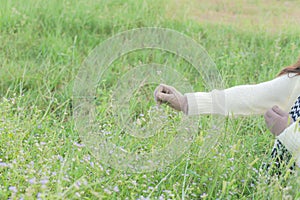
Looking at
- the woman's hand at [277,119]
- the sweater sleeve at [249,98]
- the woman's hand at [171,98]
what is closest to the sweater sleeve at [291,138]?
the woman's hand at [277,119]

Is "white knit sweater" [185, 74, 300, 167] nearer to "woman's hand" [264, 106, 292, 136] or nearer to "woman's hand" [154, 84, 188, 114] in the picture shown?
"woman's hand" [154, 84, 188, 114]

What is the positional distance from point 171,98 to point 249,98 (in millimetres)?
325

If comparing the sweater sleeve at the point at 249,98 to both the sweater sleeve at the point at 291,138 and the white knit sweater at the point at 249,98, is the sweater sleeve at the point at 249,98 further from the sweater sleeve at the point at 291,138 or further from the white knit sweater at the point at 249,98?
the sweater sleeve at the point at 291,138

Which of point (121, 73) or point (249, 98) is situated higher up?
point (249, 98)

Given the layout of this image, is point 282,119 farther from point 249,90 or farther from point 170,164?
point 170,164

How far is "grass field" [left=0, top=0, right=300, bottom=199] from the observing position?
2.03 metres

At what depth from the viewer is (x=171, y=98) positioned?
A: 89.7 inches

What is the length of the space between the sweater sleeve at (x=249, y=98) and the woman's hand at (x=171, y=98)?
24 mm

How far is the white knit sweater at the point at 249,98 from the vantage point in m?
2.26

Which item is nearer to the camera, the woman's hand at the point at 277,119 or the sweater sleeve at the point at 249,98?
the woman's hand at the point at 277,119

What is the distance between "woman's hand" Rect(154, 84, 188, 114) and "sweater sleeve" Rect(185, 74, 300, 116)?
24 millimetres

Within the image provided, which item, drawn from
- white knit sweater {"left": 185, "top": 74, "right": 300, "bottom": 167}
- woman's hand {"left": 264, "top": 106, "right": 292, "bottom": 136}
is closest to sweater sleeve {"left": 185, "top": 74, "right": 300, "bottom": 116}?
white knit sweater {"left": 185, "top": 74, "right": 300, "bottom": 167}

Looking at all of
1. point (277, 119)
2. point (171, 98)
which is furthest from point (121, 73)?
point (277, 119)

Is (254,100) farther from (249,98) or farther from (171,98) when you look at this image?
(171,98)
